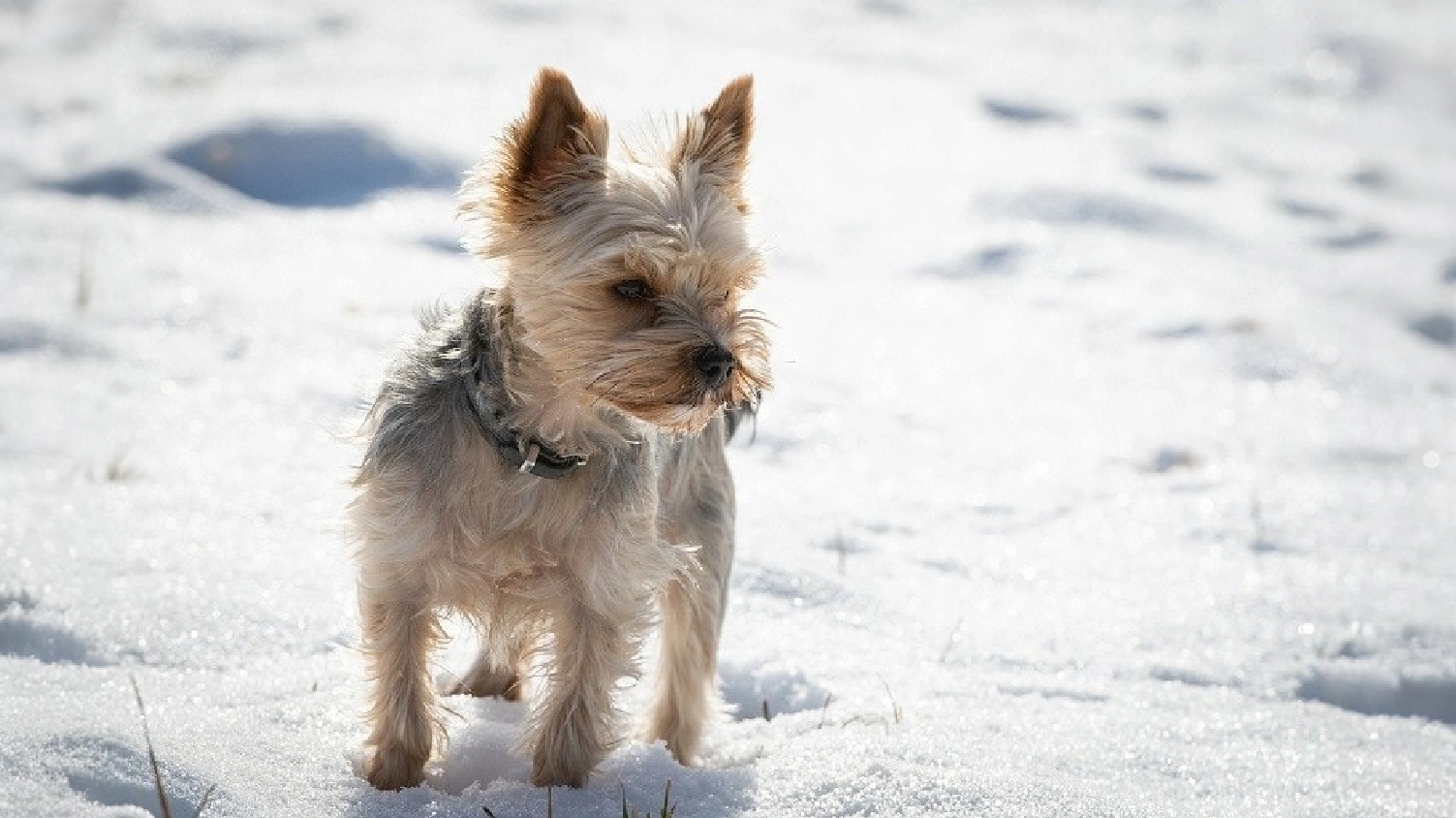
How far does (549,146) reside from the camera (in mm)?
3697

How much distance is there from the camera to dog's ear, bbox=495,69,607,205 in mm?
3650

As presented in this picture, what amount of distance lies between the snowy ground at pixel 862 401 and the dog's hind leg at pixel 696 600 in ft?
0.71

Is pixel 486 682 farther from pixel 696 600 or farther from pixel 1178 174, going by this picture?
pixel 1178 174

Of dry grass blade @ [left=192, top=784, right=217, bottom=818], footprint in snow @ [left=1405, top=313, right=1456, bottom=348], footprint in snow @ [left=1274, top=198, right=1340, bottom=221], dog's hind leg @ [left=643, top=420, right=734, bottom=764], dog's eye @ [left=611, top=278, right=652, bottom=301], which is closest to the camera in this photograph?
dry grass blade @ [left=192, top=784, right=217, bottom=818]

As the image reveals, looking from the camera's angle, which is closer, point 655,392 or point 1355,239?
point 655,392

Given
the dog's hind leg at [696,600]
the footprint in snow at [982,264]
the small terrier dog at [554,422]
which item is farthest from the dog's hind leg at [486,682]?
the footprint in snow at [982,264]

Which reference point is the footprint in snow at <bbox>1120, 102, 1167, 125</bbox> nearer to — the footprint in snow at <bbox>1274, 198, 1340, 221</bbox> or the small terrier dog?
the footprint in snow at <bbox>1274, 198, 1340, 221</bbox>

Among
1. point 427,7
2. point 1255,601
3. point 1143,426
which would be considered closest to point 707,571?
point 1255,601

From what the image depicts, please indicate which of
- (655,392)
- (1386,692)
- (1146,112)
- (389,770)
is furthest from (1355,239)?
(389,770)

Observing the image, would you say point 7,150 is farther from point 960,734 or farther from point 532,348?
point 960,734

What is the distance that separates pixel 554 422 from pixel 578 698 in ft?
2.14

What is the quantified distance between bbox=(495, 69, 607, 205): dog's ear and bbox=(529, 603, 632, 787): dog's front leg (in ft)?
3.22

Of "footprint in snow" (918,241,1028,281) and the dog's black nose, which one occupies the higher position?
the dog's black nose

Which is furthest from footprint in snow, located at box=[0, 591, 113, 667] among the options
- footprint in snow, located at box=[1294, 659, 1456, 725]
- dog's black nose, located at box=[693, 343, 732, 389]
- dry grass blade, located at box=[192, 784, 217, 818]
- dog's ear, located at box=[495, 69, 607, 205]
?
footprint in snow, located at box=[1294, 659, 1456, 725]
